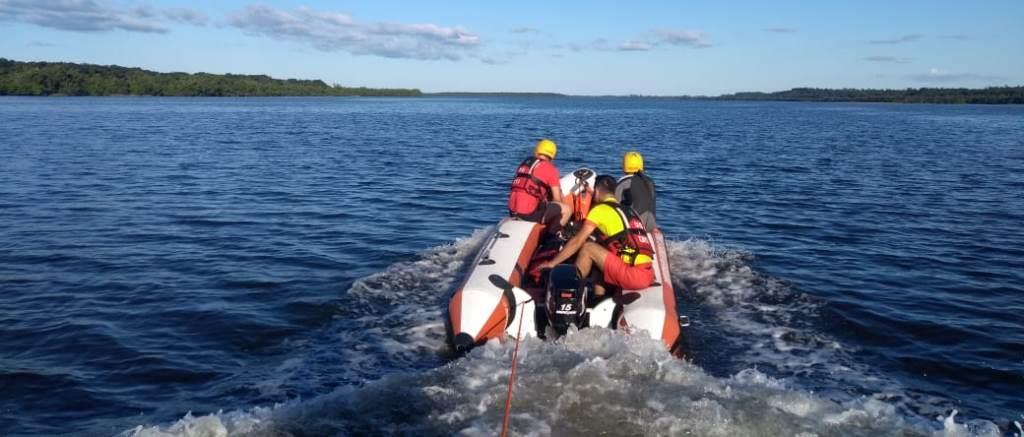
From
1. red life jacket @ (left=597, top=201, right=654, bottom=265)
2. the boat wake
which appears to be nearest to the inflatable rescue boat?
the boat wake

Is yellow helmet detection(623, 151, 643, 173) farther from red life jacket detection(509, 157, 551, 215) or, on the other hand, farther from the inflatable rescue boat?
the inflatable rescue boat

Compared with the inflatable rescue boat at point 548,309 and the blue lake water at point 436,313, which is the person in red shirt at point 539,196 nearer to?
the blue lake water at point 436,313

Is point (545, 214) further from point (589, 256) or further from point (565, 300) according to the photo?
point (565, 300)

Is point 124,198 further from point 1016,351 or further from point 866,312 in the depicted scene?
point 1016,351

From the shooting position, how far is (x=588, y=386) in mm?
5094

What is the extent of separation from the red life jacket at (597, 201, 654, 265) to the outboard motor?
0.63 meters

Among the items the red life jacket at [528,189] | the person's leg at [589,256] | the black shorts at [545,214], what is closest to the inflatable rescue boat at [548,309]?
the person's leg at [589,256]

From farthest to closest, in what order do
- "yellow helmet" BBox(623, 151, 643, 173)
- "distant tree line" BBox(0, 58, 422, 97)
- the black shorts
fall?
"distant tree line" BBox(0, 58, 422, 97), "yellow helmet" BBox(623, 151, 643, 173), the black shorts

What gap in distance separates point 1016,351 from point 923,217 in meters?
7.17

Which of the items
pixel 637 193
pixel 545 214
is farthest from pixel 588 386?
pixel 637 193

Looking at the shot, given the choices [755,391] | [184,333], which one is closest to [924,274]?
[755,391]

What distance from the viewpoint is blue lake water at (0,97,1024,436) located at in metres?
5.04

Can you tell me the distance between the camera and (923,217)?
13398mm

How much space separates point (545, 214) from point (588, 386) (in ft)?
13.5
